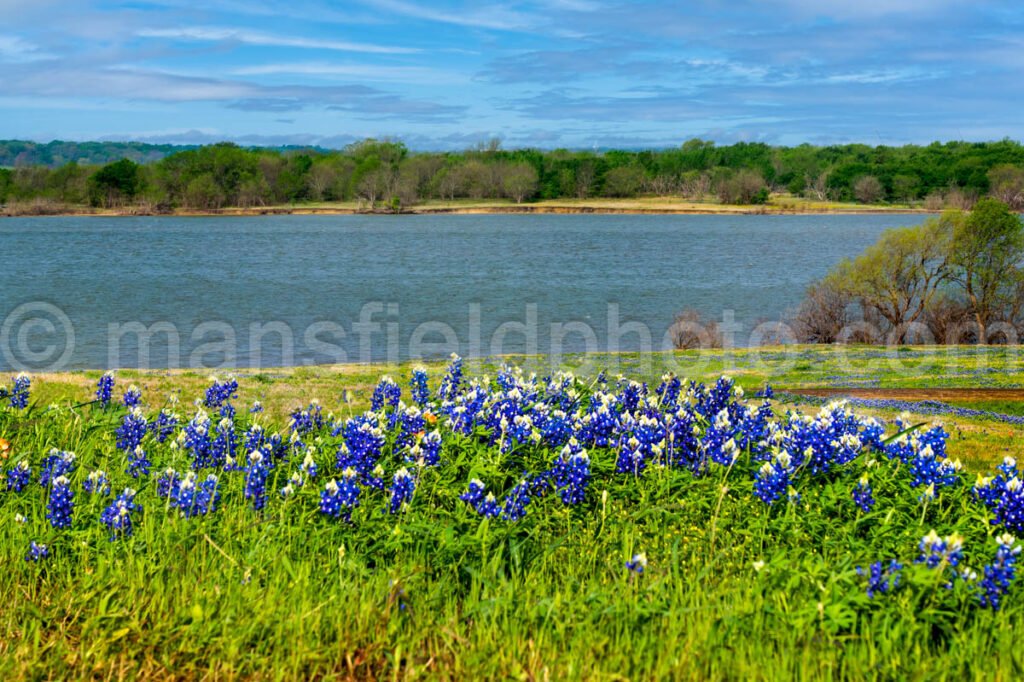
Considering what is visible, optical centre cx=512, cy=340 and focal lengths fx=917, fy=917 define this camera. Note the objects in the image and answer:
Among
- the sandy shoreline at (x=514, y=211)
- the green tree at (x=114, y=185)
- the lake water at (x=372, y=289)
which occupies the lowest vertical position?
the lake water at (x=372, y=289)

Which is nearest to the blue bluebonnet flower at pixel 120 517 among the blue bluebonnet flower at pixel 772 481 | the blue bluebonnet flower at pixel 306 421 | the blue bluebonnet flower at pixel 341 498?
the blue bluebonnet flower at pixel 341 498

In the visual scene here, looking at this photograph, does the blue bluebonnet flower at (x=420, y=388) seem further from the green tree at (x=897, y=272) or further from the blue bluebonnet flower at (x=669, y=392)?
the green tree at (x=897, y=272)

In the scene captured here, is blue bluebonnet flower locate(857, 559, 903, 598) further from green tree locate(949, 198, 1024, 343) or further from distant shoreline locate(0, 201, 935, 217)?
distant shoreline locate(0, 201, 935, 217)

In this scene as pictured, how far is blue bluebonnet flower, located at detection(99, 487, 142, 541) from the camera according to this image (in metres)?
5.08

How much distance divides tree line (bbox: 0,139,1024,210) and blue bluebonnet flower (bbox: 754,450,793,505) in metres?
152

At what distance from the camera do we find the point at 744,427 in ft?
21.0

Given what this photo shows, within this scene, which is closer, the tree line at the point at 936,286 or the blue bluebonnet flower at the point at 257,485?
the blue bluebonnet flower at the point at 257,485

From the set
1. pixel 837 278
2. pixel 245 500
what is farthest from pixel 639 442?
pixel 837 278

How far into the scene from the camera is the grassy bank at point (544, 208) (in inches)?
6166

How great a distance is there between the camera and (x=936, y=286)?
4144 centimetres

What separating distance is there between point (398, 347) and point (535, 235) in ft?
245

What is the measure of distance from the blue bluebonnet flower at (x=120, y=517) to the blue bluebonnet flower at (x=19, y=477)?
3.00ft

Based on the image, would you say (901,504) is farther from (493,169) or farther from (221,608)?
(493,169)

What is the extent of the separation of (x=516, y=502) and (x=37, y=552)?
2.59m
